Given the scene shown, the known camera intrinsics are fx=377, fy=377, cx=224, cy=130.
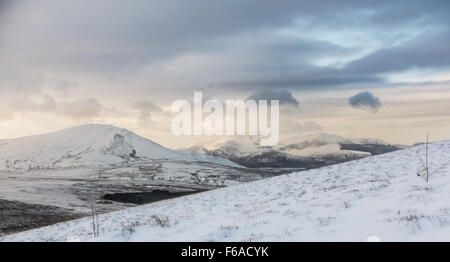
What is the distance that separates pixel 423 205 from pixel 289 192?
35.3 ft

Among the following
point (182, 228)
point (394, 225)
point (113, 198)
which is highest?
point (394, 225)

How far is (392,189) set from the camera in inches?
615

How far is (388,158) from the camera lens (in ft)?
95.0

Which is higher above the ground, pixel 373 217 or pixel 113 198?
pixel 373 217

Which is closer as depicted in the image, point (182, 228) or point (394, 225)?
point (394, 225)

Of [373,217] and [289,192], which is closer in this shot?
[373,217]

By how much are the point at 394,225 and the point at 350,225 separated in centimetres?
123
